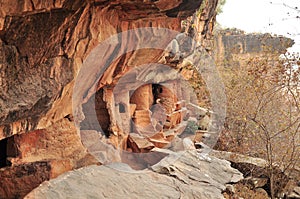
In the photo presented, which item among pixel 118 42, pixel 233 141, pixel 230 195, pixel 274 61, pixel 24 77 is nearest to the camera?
pixel 24 77

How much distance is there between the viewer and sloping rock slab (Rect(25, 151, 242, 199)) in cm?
294

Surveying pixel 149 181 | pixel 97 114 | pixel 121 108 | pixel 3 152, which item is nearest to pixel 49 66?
pixel 3 152

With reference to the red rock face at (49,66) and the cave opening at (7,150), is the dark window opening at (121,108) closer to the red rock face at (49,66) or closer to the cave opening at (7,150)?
the red rock face at (49,66)

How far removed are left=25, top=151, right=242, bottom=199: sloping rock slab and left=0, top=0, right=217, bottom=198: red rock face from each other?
2.19 ft

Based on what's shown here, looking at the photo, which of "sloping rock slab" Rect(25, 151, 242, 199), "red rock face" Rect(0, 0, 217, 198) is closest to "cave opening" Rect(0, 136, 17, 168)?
"red rock face" Rect(0, 0, 217, 198)

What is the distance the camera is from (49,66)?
9.53 ft

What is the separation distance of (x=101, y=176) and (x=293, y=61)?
4524 mm

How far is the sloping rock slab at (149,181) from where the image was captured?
2938mm

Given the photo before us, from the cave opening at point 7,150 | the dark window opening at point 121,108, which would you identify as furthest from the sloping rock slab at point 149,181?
the dark window opening at point 121,108

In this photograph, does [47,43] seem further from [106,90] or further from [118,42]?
[106,90]

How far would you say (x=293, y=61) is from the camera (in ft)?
19.0

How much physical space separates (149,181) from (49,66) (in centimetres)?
193

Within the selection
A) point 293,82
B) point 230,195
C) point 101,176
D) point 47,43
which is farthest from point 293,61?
point 47,43

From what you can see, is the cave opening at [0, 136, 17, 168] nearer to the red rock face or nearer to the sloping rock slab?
the red rock face
